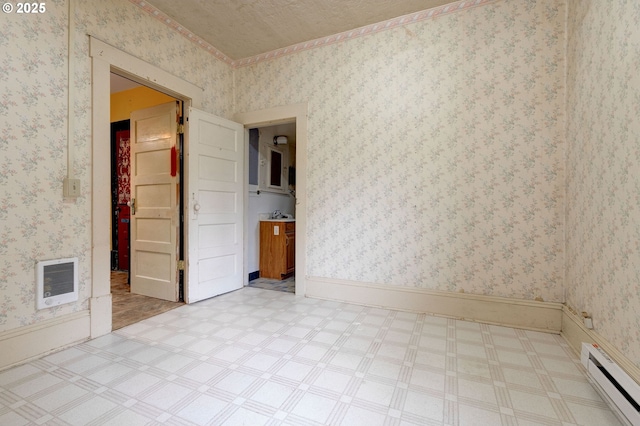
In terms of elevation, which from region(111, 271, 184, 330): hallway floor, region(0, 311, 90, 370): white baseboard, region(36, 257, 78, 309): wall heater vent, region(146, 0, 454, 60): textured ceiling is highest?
region(146, 0, 454, 60): textured ceiling

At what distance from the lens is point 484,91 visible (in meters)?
2.61

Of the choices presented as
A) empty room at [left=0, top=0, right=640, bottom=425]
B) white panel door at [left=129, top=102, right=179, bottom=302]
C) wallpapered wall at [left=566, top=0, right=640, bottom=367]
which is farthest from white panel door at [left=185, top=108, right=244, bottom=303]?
wallpapered wall at [left=566, top=0, right=640, bottom=367]

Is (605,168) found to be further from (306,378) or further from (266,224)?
(266,224)

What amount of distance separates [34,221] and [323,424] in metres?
2.30

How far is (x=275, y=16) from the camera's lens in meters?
2.87

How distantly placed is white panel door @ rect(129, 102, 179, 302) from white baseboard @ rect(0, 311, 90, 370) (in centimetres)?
100

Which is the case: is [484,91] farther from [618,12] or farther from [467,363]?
[467,363]

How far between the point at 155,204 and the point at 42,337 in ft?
5.47

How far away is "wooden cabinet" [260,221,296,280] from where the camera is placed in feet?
13.8

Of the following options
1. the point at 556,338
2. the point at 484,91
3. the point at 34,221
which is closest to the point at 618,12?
the point at 484,91

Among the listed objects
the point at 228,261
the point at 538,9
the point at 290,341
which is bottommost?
the point at 290,341

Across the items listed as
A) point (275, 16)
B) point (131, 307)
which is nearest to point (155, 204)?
point (131, 307)

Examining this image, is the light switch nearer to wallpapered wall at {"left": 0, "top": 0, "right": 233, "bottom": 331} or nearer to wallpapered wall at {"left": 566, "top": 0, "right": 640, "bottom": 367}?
wallpapered wall at {"left": 0, "top": 0, "right": 233, "bottom": 331}

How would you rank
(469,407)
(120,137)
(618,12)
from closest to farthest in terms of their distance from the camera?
1. (469,407)
2. (618,12)
3. (120,137)
